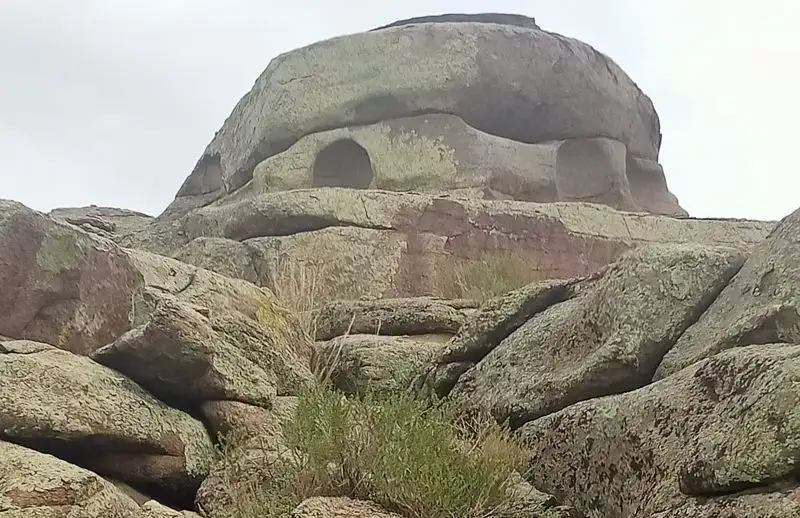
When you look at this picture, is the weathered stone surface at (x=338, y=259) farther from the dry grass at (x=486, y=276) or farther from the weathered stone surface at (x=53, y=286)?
the weathered stone surface at (x=53, y=286)

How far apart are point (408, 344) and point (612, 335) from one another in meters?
1.99

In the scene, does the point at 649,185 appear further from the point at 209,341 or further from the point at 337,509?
the point at 337,509

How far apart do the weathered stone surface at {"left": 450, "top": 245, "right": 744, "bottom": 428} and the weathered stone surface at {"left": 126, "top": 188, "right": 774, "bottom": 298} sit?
12.5ft

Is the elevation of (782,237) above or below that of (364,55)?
below

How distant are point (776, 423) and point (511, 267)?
6291mm

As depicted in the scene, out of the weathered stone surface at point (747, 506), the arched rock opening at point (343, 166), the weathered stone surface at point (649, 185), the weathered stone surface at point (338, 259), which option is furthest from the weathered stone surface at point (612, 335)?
the weathered stone surface at point (649, 185)

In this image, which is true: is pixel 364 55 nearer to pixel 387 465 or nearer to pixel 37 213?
pixel 37 213

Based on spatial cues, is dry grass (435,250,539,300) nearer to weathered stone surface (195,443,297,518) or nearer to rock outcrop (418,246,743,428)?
rock outcrop (418,246,743,428)

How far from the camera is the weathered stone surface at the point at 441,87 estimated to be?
45.2 feet

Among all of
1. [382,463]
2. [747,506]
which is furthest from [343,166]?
[747,506]

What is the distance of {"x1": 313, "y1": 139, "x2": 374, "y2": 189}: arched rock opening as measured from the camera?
13930 millimetres

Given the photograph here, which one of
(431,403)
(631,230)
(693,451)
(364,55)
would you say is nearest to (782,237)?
(693,451)

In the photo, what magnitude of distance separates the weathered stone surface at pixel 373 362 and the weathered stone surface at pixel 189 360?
1.98 feet

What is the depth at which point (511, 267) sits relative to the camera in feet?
34.1
